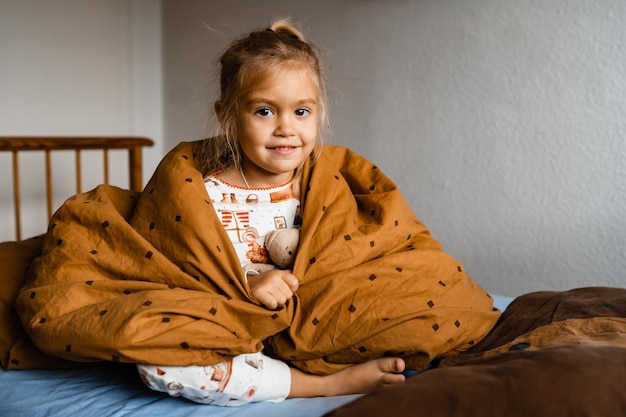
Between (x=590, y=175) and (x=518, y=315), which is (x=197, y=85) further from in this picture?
(x=518, y=315)

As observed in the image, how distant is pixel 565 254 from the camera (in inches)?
78.7

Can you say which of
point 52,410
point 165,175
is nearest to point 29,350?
point 52,410

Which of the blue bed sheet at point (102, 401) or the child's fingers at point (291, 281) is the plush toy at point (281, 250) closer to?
the child's fingers at point (291, 281)

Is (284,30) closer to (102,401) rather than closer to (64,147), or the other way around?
(102,401)

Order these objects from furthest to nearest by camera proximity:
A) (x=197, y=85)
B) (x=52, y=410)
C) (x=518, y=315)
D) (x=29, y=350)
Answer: (x=197, y=85) < (x=518, y=315) < (x=29, y=350) < (x=52, y=410)

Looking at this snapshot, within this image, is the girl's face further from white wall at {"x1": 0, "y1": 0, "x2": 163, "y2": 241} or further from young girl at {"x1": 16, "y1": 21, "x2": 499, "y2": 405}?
white wall at {"x1": 0, "y1": 0, "x2": 163, "y2": 241}

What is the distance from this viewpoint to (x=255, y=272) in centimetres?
129

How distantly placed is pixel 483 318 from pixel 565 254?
2.76ft

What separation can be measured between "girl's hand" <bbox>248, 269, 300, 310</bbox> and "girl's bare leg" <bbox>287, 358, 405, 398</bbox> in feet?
0.40

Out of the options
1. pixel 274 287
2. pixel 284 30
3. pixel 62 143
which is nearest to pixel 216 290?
pixel 274 287

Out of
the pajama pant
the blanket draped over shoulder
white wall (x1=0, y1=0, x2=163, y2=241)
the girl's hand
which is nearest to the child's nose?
the blanket draped over shoulder

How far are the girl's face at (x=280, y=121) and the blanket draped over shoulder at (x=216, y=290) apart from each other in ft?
0.29

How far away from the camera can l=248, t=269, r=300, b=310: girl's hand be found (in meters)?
1.16

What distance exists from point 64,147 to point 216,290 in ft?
3.73
